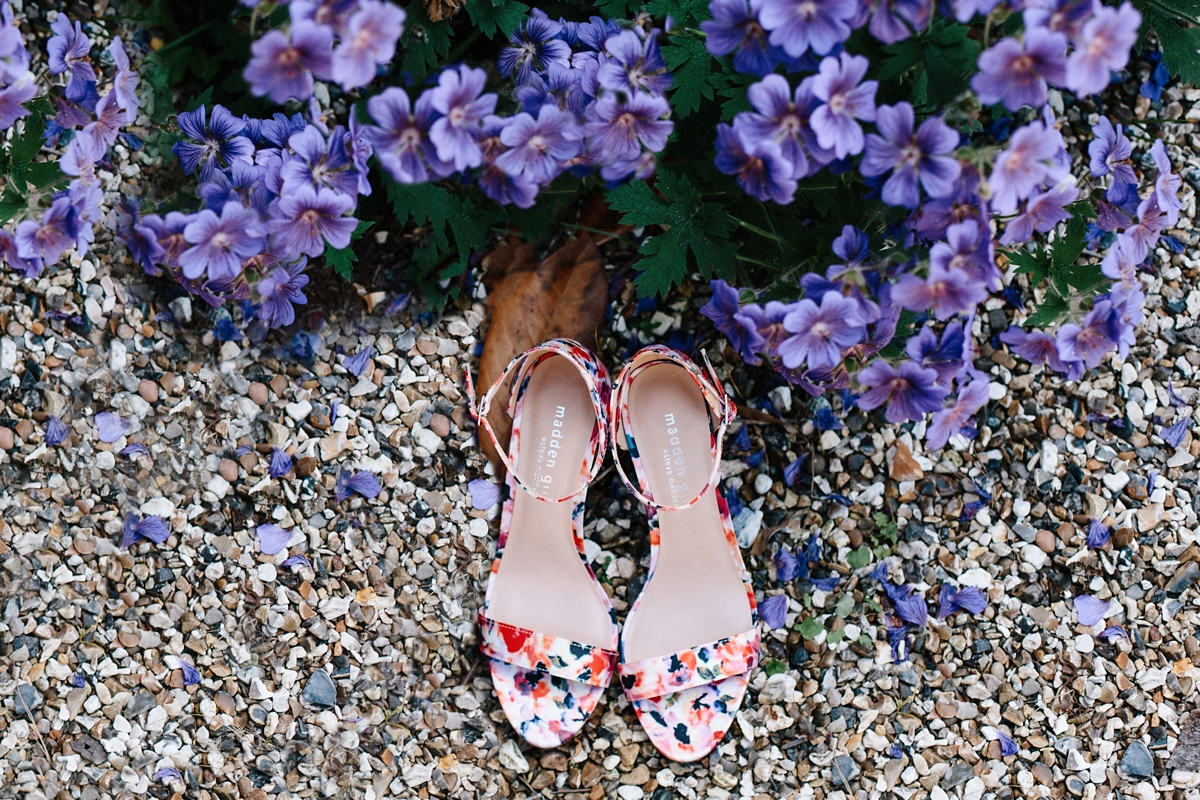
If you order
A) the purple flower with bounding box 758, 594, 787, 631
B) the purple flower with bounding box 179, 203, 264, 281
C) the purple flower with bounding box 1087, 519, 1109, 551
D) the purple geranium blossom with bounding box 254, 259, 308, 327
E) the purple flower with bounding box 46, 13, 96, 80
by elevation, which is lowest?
the purple flower with bounding box 758, 594, 787, 631

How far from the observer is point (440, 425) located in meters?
2.03

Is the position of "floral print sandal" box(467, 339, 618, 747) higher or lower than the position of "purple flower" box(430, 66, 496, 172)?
lower

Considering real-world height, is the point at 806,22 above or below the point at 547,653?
above

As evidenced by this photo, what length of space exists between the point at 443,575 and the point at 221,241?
2.85ft

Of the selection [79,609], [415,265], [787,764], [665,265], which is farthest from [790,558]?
[79,609]

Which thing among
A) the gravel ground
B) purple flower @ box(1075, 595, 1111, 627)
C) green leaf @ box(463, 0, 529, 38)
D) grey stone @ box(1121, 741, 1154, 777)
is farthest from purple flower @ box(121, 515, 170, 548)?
grey stone @ box(1121, 741, 1154, 777)

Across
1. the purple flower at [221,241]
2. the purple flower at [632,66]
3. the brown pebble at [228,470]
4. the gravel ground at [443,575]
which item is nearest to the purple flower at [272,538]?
the gravel ground at [443,575]

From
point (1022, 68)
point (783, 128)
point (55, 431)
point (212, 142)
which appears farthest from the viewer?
point (55, 431)

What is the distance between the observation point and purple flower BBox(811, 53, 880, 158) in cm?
126

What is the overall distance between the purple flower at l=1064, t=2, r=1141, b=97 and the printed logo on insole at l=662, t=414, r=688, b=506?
1061 mm

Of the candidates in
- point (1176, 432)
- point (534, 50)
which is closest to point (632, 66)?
point (534, 50)

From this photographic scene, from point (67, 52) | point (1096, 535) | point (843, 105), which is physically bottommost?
point (1096, 535)

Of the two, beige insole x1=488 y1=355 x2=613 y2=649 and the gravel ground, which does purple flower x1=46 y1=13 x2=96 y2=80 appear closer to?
the gravel ground

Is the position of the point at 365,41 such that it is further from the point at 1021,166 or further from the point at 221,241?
the point at 1021,166
